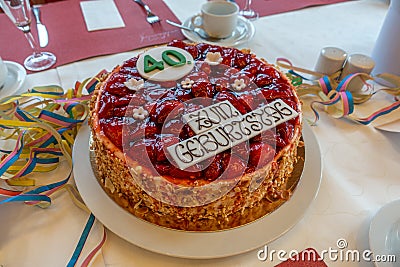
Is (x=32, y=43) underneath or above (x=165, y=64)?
underneath

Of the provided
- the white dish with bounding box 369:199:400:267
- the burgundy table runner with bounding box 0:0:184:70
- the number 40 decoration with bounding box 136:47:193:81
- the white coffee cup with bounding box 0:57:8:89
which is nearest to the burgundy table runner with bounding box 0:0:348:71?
the burgundy table runner with bounding box 0:0:184:70

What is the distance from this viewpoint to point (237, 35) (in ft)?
4.56

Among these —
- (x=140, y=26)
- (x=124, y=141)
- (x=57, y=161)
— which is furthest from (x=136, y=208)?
(x=140, y=26)

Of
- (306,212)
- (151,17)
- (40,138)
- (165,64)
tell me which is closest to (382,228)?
(306,212)

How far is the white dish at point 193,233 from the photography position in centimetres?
75

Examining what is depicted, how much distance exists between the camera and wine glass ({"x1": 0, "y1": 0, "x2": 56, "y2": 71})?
1.13 meters

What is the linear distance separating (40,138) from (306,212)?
69cm

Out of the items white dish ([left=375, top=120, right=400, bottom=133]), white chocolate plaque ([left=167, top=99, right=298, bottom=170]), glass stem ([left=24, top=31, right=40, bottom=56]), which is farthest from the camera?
glass stem ([left=24, top=31, right=40, bottom=56])

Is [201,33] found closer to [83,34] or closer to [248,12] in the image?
[248,12]

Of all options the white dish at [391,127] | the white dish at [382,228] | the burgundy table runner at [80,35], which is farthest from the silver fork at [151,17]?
the white dish at [382,228]

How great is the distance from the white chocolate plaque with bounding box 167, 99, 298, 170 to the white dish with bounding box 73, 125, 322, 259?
166mm

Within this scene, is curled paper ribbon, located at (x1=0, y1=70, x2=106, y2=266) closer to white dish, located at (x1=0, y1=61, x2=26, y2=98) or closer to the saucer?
white dish, located at (x1=0, y1=61, x2=26, y2=98)

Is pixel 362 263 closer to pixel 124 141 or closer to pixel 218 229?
pixel 218 229

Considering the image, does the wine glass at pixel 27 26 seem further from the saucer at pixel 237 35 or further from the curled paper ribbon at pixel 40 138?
the saucer at pixel 237 35
